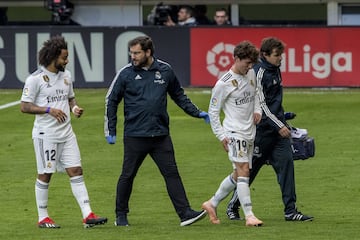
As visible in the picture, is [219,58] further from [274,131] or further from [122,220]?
[122,220]

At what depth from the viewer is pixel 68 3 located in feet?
115

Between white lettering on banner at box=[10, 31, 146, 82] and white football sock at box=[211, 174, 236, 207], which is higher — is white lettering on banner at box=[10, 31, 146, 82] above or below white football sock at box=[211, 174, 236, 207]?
above

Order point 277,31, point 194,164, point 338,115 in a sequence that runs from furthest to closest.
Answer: point 277,31
point 338,115
point 194,164

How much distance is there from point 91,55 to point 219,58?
3.17 metres

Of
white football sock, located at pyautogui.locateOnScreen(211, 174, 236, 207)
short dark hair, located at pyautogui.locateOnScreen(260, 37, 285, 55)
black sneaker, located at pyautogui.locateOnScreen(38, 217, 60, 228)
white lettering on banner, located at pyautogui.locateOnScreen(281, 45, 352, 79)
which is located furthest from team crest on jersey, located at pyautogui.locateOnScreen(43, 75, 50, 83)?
white lettering on banner, located at pyautogui.locateOnScreen(281, 45, 352, 79)

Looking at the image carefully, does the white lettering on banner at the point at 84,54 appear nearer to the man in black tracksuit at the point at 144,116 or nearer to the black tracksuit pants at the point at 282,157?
the black tracksuit pants at the point at 282,157

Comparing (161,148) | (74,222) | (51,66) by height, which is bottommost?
(74,222)

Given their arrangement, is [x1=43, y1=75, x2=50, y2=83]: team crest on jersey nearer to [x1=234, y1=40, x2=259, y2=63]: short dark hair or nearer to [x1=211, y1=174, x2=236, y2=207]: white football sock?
[x1=234, y1=40, x2=259, y2=63]: short dark hair

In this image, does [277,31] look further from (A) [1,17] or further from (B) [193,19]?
(A) [1,17]

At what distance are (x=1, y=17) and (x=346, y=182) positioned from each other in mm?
20926

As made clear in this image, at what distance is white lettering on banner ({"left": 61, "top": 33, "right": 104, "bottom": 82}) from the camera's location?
2939 cm

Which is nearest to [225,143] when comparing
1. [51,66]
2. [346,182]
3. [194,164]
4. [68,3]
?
[51,66]

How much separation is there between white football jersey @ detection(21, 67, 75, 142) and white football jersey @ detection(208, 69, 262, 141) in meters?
1.52

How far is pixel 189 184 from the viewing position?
16.3 meters
